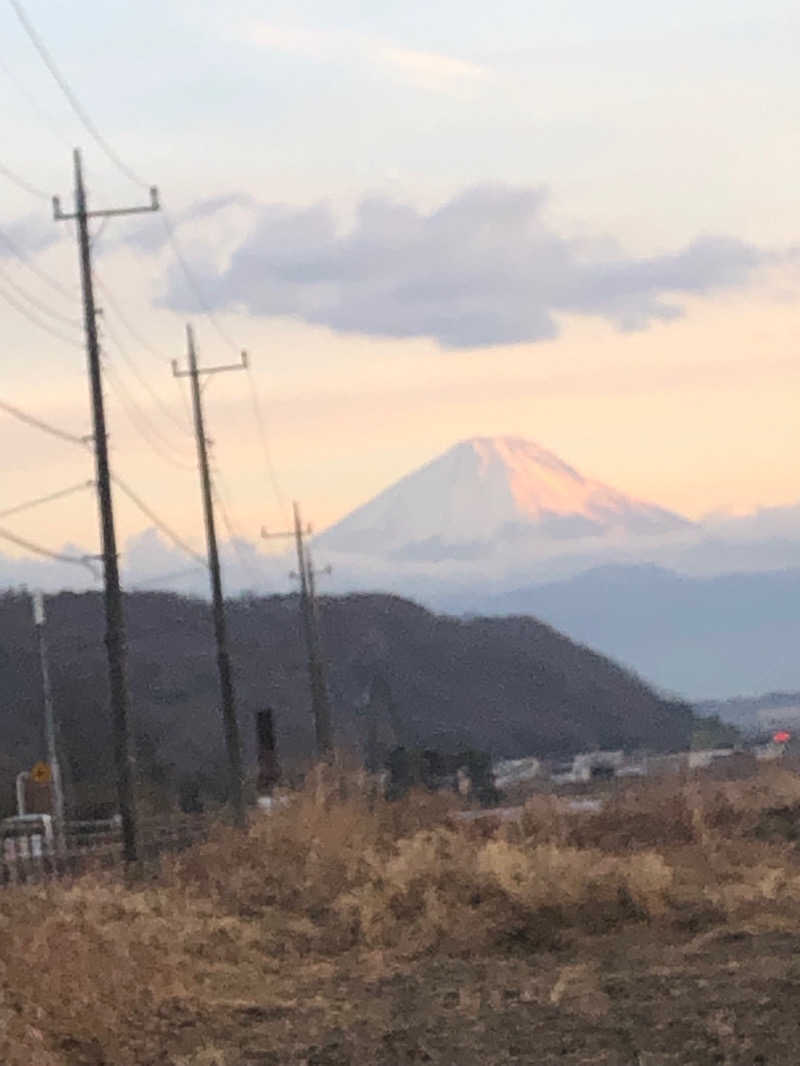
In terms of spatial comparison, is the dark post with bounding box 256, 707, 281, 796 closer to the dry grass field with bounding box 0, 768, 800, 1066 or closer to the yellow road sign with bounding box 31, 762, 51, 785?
the yellow road sign with bounding box 31, 762, 51, 785

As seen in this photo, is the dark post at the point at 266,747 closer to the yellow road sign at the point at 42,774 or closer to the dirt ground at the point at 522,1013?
the yellow road sign at the point at 42,774

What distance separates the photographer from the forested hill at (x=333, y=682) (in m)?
99.8

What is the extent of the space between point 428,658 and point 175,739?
46.4 metres

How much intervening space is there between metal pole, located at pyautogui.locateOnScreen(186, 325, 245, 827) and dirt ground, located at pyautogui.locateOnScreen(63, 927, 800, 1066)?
23140 mm

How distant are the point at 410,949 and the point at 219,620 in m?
25.4

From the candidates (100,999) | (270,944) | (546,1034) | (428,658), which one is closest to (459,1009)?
(546,1034)

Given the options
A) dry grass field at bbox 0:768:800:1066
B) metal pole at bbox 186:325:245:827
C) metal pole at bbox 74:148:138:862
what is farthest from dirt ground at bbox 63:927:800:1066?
metal pole at bbox 186:325:245:827

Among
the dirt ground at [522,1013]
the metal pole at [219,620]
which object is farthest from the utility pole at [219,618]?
the dirt ground at [522,1013]

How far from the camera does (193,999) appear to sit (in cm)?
1697

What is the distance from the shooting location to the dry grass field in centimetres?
1452

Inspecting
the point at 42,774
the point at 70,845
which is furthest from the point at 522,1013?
the point at 42,774

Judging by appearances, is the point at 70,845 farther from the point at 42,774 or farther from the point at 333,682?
the point at 333,682

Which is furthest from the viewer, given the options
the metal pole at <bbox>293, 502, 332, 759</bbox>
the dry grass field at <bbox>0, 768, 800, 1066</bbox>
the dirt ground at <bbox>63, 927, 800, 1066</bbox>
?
the metal pole at <bbox>293, 502, 332, 759</bbox>

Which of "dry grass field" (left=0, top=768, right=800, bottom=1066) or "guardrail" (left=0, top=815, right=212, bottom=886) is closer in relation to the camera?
"dry grass field" (left=0, top=768, right=800, bottom=1066)
